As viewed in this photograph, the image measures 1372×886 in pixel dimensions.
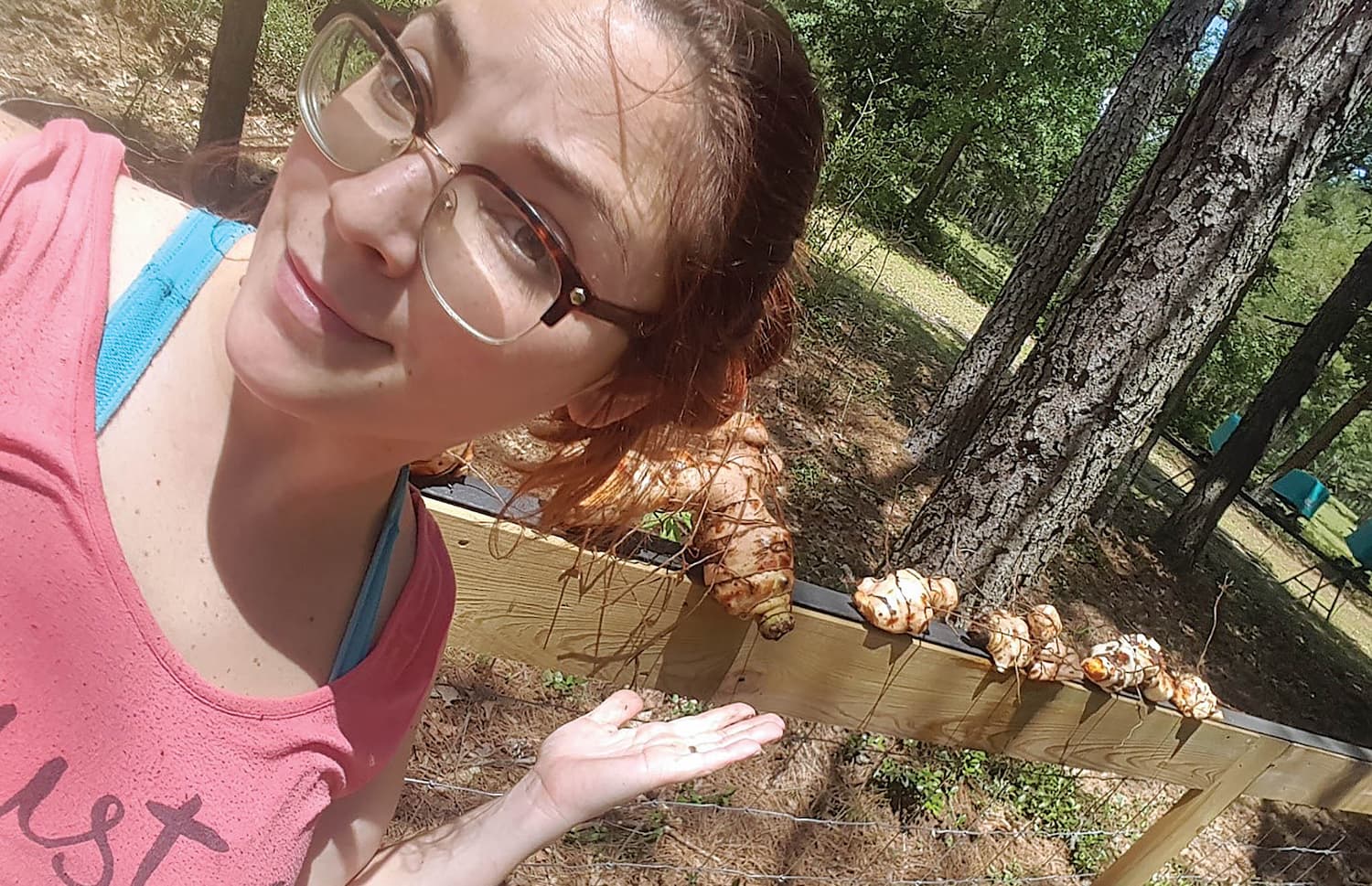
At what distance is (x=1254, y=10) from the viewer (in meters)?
2.50

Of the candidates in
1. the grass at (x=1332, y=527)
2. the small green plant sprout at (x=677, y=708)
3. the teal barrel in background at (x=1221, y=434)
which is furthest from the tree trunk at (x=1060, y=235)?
the grass at (x=1332, y=527)

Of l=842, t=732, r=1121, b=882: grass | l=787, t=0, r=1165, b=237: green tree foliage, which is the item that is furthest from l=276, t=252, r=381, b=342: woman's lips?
l=787, t=0, r=1165, b=237: green tree foliage

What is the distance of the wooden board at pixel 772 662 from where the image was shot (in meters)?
1.44

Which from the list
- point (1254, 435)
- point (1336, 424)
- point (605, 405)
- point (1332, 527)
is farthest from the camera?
point (1332, 527)

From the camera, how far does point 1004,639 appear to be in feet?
5.94

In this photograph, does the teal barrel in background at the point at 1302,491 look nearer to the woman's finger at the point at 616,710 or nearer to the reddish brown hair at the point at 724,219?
the woman's finger at the point at 616,710

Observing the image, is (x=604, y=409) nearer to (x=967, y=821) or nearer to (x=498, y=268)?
(x=498, y=268)

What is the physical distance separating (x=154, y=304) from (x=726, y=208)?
22.1 inches

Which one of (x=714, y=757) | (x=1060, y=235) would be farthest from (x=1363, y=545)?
(x=714, y=757)

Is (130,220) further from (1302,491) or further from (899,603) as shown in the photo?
(1302,491)

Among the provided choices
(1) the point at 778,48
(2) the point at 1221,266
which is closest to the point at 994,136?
(2) the point at 1221,266

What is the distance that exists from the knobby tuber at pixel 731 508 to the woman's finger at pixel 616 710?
9.6 inches

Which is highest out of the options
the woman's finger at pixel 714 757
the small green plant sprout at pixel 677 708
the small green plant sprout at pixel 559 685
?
the woman's finger at pixel 714 757

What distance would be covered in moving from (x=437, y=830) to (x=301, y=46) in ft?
18.0
